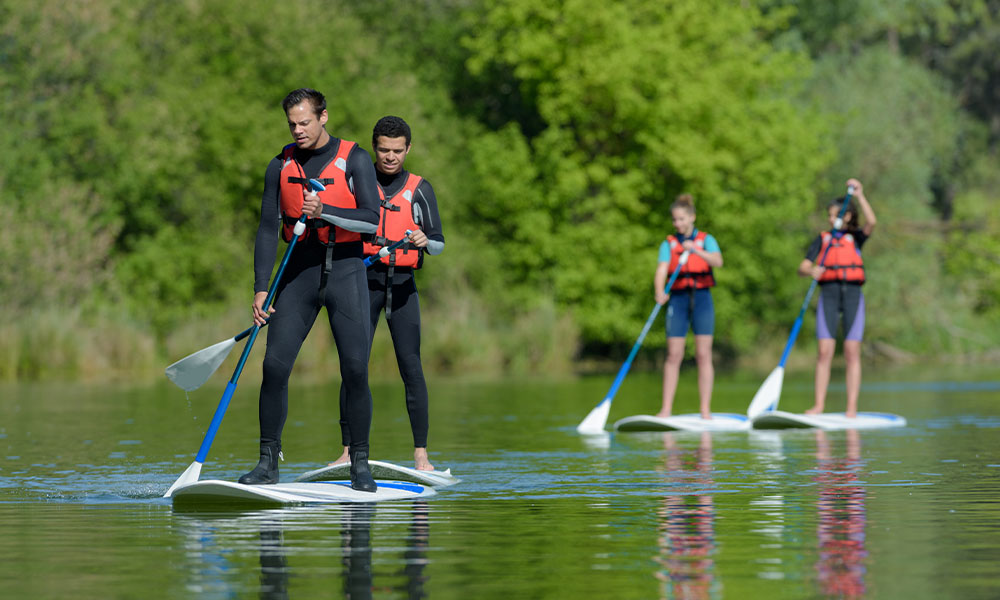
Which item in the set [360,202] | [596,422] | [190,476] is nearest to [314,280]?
[360,202]

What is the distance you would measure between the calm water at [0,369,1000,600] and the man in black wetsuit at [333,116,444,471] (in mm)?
592

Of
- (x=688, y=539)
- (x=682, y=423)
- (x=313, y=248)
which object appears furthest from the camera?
(x=682, y=423)

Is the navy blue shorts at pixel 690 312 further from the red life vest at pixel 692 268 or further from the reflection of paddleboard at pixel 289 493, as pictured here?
the reflection of paddleboard at pixel 289 493

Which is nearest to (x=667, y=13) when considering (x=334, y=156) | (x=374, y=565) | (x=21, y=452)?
(x=21, y=452)

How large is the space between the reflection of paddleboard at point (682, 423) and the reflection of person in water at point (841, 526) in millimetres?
2695

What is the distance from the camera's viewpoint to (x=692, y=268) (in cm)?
1564

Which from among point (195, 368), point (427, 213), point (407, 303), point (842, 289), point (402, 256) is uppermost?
point (427, 213)

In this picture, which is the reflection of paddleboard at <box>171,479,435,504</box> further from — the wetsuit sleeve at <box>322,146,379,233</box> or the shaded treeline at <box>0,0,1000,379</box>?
the shaded treeline at <box>0,0,1000,379</box>

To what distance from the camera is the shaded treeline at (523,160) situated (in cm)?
3712

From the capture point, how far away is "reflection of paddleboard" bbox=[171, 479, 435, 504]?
9234mm

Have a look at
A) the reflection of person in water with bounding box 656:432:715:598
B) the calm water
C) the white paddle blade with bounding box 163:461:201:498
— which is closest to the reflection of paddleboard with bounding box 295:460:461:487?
the calm water

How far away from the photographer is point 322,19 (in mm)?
39750

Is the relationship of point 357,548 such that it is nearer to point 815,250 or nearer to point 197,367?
point 197,367

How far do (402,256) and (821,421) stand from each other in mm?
6117
